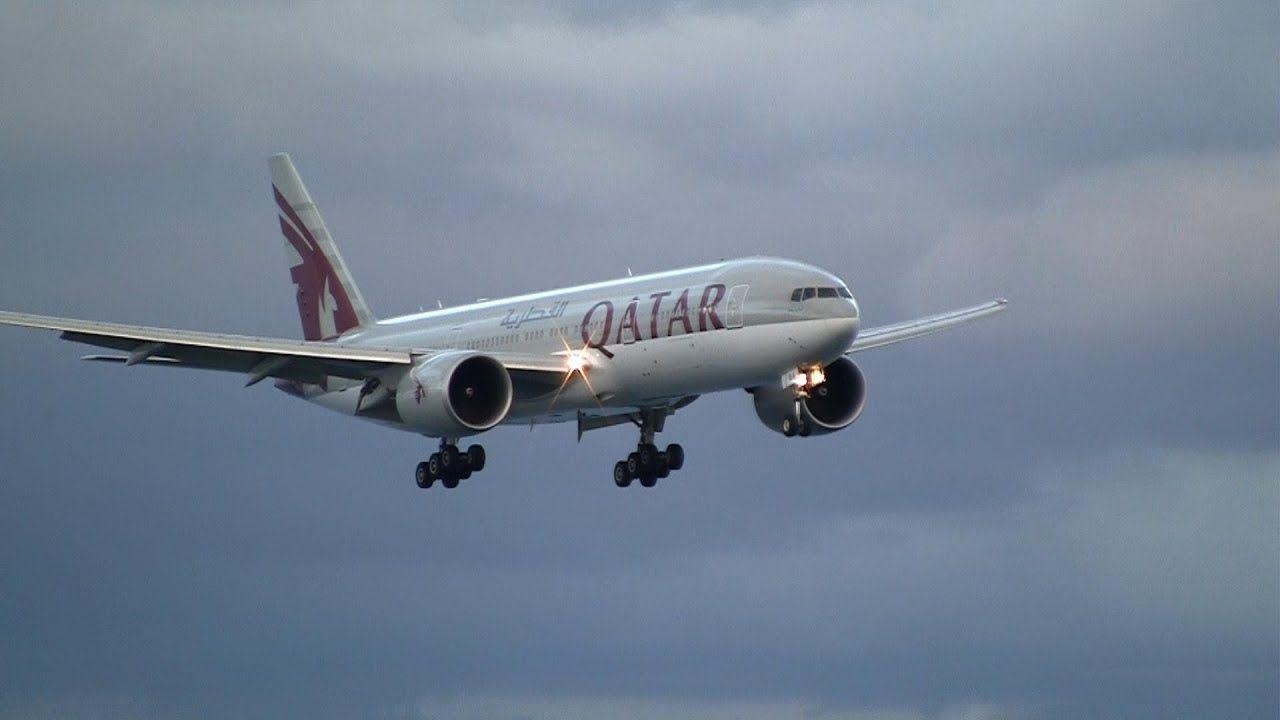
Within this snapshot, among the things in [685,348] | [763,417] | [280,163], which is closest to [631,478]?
[763,417]

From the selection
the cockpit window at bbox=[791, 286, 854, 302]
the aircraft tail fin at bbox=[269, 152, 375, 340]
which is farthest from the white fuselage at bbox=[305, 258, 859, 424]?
the aircraft tail fin at bbox=[269, 152, 375, 340]

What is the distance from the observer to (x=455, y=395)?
66.6 meters

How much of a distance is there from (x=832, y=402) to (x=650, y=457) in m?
6.57

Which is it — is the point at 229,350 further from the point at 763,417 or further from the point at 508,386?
the point at 763,417

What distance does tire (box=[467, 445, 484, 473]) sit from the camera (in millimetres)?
71250

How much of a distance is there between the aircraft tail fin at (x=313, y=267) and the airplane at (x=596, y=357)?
7.26 metres

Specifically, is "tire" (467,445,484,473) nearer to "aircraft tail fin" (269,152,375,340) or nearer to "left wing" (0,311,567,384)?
"left wing" (0,311,567,384)

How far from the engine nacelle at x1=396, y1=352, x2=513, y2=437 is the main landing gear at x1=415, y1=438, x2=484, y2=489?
3.43 m

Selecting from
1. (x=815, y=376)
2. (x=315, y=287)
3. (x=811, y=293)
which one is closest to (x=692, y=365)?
(x=815, y=376)

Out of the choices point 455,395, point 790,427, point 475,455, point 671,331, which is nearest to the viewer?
point 671,331

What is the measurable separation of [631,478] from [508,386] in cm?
813

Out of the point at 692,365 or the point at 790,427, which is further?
the point at 790,427

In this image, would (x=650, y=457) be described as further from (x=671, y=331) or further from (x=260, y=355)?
(x=260, y=355)

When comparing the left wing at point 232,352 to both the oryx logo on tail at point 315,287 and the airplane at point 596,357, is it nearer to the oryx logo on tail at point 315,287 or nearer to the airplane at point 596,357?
the airplane at point 596,357
